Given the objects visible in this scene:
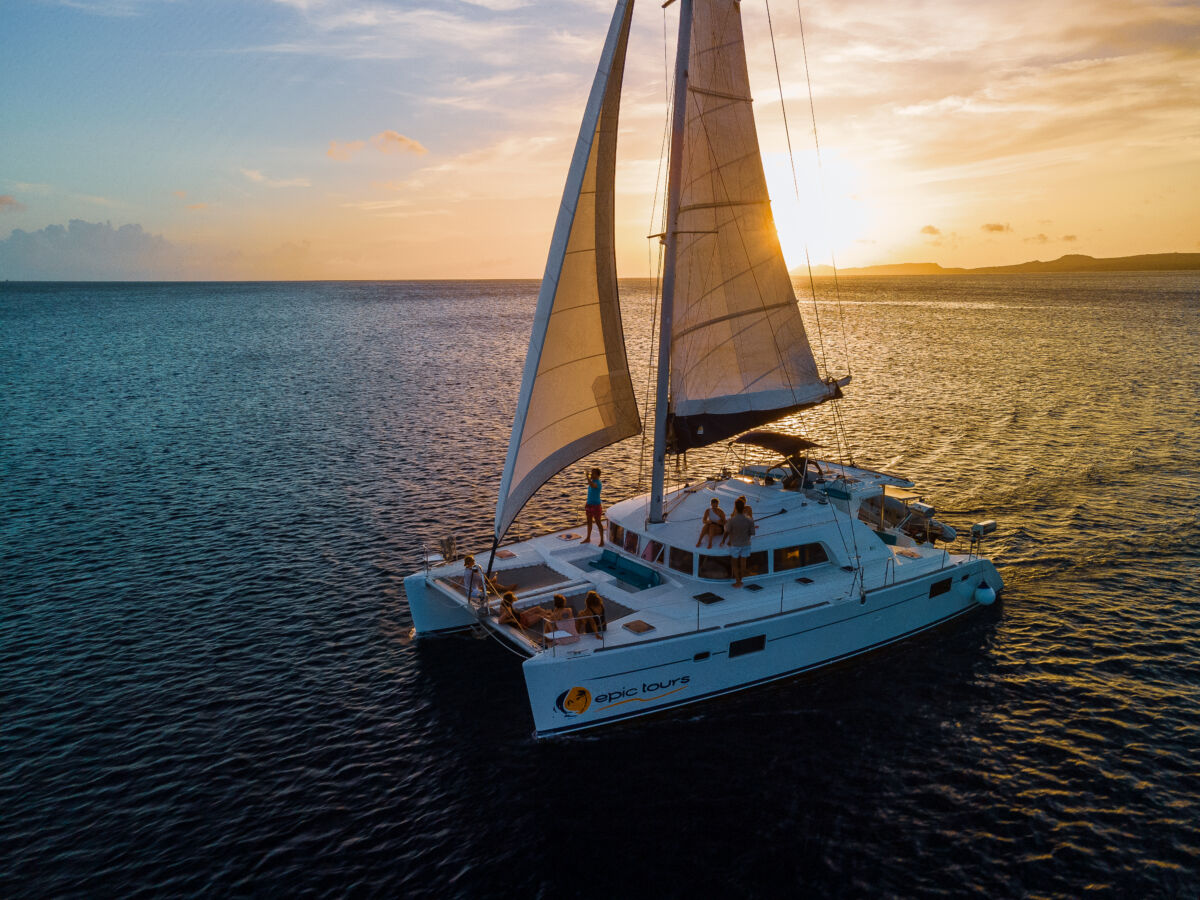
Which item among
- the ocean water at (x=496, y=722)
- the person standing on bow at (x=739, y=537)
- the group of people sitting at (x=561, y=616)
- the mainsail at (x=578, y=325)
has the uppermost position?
the mainsail at (x=578, y=325)

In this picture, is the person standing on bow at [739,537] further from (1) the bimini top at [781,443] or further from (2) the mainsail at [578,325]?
(1) the bimini top at [781,443]

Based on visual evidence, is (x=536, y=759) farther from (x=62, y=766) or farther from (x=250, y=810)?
(x=62, y=766)

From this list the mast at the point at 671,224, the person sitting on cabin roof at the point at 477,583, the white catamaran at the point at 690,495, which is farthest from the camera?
the person sitting on cabin roof at the point at 477,583

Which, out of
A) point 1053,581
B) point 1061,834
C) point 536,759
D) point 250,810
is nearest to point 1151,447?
point 1053,581

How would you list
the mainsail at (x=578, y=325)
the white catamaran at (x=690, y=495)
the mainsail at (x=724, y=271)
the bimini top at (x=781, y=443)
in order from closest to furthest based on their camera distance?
the mainsail at (x=578, y=325) < the white catamaran at (x=690, y=495) < the mainsail at (x=724, y=271) < the bimini top at (x=781, y=443)

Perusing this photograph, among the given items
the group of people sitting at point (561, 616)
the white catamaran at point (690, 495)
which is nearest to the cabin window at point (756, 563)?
the white catamaran at point (690, 495)

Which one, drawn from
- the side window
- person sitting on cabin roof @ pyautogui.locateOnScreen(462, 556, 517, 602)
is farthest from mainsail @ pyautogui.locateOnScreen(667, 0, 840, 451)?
person sitting on cabin roof @ pyautogui.locateOnScreen(462, 556, 517, 602)
